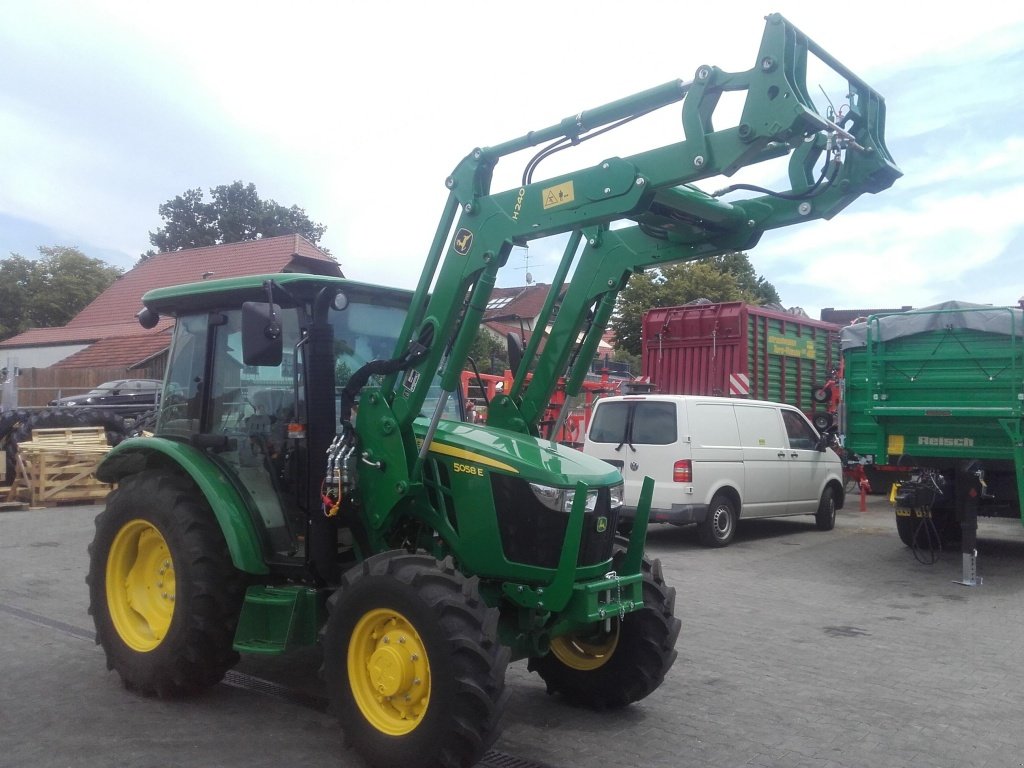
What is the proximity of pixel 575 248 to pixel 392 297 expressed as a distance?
3.68ft

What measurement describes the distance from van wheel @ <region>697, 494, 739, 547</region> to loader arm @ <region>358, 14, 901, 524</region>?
21.1ft

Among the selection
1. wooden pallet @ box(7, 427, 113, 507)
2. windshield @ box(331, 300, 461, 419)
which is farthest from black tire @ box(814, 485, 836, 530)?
wooden pallet @ box(7, 427, 113, 507)

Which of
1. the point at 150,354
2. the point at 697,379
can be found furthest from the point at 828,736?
the point at 150,354

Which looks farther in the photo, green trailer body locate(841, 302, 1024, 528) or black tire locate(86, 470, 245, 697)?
green trailer body locate(841, 302, 1024, 528)

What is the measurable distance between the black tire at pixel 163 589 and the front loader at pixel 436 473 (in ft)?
0.04

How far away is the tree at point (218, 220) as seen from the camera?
5538 centimetres

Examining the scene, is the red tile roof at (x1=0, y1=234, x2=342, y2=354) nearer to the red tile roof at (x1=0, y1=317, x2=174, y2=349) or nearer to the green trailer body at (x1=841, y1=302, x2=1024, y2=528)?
the red tile roof at (x1=0, y1=317, x2=174, y2=349)

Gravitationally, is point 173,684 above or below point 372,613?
below

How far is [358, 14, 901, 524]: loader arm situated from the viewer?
402 centimetres

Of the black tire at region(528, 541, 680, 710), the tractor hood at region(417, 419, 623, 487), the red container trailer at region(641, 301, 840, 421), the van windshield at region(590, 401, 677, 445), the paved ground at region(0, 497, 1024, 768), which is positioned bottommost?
the paved ground at region(0, 497, 1024, 768)

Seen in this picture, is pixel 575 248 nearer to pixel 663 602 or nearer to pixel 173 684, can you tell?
pixel 663 602

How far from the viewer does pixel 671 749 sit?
181 inches

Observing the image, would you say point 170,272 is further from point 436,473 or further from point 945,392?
point 436,473

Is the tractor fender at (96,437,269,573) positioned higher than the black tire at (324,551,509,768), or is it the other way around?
the tractor fender at (96,437,269,573)
